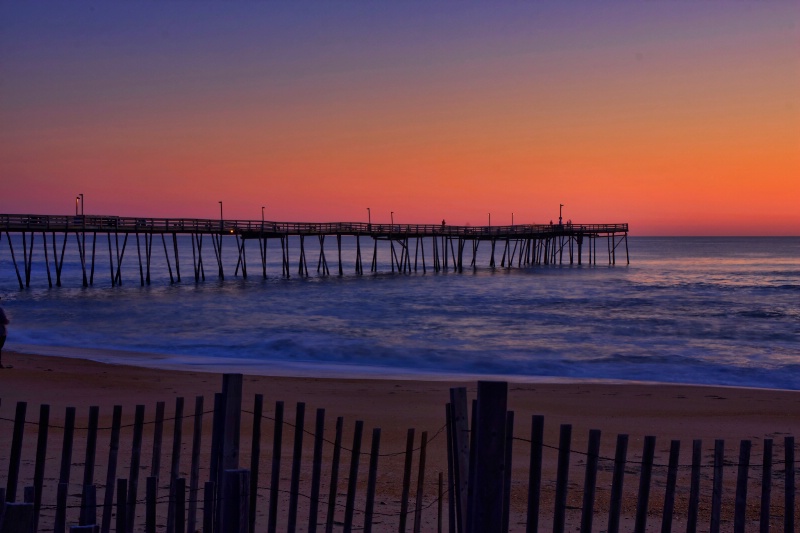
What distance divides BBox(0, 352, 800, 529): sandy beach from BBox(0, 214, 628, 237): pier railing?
22.1 meters

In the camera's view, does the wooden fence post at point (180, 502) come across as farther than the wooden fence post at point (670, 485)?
No

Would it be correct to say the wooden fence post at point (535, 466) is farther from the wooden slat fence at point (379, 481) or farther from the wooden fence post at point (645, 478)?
the wooden fence post at point (645, 478)

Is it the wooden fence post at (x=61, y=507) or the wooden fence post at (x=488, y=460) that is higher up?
the wooden fence post at (x=488, y=460)

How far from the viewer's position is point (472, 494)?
3.73 meters

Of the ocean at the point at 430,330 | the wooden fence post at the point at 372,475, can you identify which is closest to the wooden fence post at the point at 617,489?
the wooden fence post at the point at 372,475

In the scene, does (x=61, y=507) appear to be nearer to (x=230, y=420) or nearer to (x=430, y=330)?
(x=230, y=420)

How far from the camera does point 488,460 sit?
3643mm

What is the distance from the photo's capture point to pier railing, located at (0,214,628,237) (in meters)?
36.4

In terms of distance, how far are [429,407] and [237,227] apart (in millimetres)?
33743

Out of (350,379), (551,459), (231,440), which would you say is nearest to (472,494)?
(231,440)

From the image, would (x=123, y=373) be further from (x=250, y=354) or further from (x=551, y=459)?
(x=551, y=459)

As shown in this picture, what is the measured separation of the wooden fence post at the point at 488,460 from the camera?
3.57 meters

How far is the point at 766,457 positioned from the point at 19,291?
38.8 meters

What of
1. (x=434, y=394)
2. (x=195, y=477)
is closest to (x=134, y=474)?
(x=195, y=477)
